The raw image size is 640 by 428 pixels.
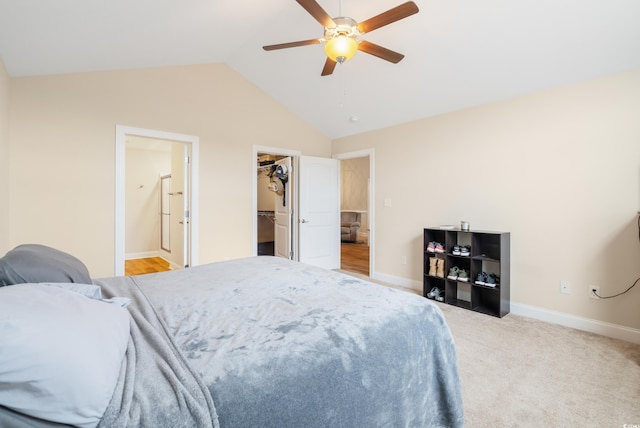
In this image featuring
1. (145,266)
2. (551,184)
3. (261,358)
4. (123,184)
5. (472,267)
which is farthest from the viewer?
(145,266)

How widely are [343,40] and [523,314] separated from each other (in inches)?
126

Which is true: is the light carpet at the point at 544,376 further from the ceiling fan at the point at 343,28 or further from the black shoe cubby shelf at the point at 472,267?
the ceiling fan at the point at 343,28

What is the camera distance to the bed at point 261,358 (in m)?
0.73

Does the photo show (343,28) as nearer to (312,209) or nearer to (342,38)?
(342,38)

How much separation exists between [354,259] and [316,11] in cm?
491

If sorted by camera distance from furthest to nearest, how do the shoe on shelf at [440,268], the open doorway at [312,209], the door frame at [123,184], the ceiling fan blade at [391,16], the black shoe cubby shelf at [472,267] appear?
the open doorway at [312,209]
the shoe on shelf at [440,268]
the door frame at [123,184]
the black shoe cubby shelf at [472,267]
the ceiling fan blade at [391,16]

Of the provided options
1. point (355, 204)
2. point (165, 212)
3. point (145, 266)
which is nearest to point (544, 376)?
point (145, 266)

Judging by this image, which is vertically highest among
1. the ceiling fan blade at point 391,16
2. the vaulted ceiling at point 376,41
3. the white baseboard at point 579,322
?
the vaulted ceiling at point 376,41

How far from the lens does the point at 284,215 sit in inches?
204

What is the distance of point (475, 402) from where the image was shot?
177 centimetres

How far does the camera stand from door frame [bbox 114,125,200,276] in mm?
3352

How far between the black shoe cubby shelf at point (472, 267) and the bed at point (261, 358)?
6.97ft

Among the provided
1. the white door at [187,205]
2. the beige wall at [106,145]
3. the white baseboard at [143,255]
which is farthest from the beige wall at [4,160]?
the white baseboard at [143,255]

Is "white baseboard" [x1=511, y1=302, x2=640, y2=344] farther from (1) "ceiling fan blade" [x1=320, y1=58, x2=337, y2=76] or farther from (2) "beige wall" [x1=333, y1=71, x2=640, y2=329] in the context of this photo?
(1) "ceiling fan blade" [x1=320, y1=58, x2=337, y2=76]
